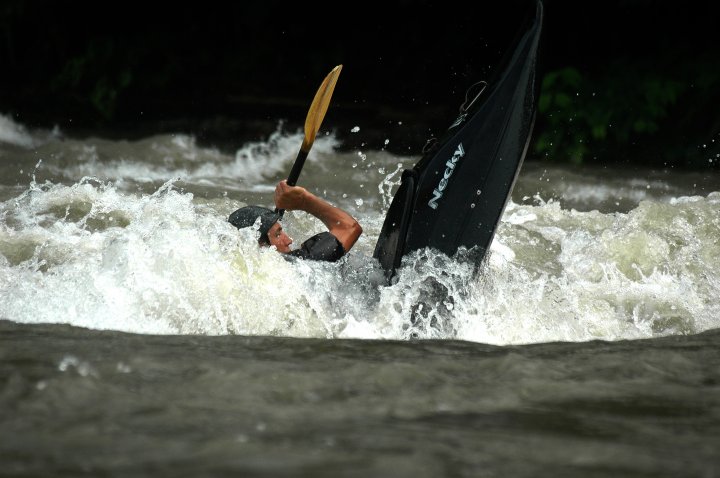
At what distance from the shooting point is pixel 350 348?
11.8 ft

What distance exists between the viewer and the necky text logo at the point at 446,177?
466 centimetres

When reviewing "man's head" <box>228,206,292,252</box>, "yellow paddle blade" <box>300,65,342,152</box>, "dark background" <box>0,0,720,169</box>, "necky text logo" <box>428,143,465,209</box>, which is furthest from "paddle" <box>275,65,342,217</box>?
"dark background" <box>0,0,720,169</box>

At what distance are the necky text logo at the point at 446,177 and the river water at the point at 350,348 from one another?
0.28 metres

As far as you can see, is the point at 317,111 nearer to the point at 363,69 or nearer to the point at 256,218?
the point at 256,218

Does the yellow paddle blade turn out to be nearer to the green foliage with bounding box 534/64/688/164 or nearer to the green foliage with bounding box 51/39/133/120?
the green foliage with bounding box 534/64/688/164

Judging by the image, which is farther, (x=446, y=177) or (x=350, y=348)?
(x=446, y=177)

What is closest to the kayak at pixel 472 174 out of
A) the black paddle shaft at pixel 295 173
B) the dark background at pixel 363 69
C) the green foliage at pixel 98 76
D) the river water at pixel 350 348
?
the river water at pixel 350 348

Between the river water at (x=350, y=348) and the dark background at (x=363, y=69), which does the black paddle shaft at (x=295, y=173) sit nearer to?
the river water at (x=350, y=348)

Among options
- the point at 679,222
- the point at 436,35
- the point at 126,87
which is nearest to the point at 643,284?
the point at 679,222

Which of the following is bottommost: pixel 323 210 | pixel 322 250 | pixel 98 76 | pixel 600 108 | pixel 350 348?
pixel 98 76

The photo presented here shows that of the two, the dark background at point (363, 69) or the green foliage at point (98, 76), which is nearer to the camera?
the dark background at point (363, 69)

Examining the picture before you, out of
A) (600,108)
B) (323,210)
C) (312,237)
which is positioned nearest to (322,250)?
(312,237)

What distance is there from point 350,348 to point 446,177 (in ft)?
4.56

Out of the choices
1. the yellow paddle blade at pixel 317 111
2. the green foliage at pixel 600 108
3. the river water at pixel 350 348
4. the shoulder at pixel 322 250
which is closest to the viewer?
the river water at pixel 350 348
